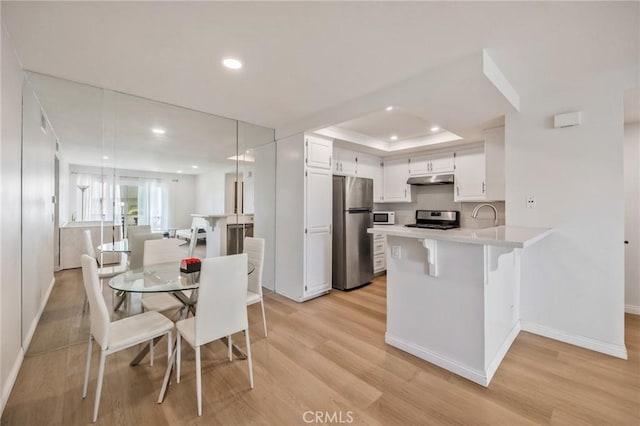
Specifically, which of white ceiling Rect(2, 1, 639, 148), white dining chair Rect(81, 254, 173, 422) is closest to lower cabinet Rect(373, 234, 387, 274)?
white ceiling Rect(2, 1, 639, 148)

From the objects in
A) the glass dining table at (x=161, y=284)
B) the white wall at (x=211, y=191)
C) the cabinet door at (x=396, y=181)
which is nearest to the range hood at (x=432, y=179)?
the cabinet door at (x=396, y=181)

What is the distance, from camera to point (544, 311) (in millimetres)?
2652

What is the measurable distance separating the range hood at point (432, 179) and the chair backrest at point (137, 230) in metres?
4.06

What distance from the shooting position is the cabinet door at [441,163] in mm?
4449

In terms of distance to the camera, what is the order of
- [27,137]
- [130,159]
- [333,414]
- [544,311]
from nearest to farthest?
[333,414] < [27,137] < [544,311] < [130,159]

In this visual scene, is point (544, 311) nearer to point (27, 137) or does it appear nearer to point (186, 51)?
point (186, 51)

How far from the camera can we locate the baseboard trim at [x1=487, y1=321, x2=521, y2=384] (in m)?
1.98

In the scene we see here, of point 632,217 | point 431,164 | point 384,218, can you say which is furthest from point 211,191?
point 632,217

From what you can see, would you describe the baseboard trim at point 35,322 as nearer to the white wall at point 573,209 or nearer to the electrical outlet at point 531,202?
the white wall at point 573,209

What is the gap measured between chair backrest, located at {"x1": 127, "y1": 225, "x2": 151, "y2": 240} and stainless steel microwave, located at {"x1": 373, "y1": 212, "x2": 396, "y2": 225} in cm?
375

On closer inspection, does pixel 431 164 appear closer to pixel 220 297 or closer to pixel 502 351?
pixel 502 351

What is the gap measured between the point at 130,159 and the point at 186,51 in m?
1.46

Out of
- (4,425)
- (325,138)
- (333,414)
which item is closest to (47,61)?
(4,425)

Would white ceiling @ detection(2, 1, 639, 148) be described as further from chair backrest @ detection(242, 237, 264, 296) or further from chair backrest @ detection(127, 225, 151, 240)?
chair backrest @ detection(242, 237, 264, 296)
